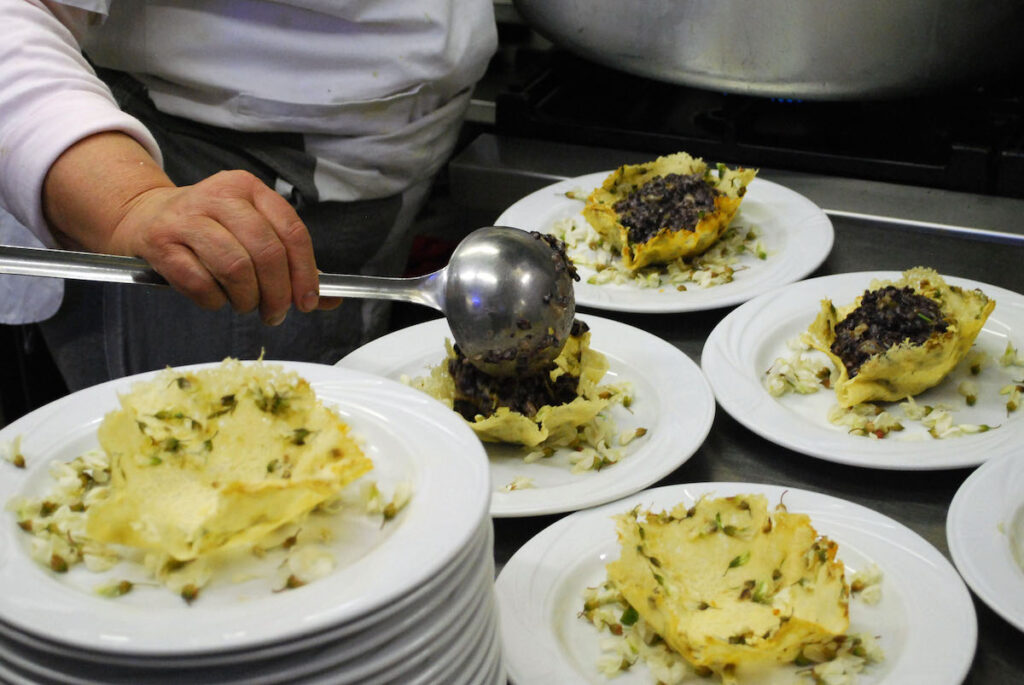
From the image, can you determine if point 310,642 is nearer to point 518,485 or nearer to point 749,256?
point 518,485

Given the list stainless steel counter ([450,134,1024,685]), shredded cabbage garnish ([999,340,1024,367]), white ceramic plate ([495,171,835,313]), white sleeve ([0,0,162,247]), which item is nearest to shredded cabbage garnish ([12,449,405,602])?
stainless steel counter ([450,134,1024,685])

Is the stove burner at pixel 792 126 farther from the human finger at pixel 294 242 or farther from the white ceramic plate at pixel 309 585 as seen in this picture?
the white ceramic plate at pixel 309 585

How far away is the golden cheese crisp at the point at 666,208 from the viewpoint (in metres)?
1.61

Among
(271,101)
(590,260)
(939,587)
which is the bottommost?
(590,260)

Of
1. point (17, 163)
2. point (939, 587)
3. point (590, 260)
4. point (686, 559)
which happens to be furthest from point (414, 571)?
point (590, 260)

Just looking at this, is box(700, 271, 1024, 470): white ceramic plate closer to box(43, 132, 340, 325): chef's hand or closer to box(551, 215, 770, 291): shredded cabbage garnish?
box(551, 215, 770, 291): shredded cabbage garnish

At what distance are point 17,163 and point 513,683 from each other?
3.11 feet

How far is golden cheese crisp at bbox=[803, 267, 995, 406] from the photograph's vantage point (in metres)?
1.26

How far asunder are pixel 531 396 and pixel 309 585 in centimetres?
62

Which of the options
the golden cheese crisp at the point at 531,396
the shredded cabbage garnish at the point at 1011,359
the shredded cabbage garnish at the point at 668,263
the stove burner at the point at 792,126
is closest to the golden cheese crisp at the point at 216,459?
the golden cheese crisp at the point at 531,396

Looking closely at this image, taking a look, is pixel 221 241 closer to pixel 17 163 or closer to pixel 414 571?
pixel 17 163

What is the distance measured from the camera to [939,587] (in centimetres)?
96

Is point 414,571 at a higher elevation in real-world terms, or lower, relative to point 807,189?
higher

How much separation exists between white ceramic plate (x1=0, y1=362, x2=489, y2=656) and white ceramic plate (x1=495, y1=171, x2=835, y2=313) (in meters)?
0.70
